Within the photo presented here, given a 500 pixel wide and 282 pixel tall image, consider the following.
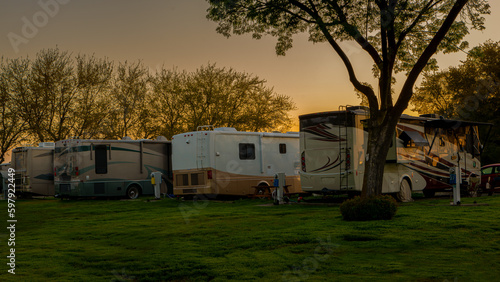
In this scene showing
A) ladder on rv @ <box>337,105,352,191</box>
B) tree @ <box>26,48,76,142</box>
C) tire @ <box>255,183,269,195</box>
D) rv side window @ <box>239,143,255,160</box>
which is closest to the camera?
ladder on rv @ <box>337,105,352,191</box>

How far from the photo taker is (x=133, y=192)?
2677 cm

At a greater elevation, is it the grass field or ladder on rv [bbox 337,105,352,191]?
ladder on rv [bbox 337,105,352,191]

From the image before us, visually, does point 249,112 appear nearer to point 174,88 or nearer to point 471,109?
point 174,88

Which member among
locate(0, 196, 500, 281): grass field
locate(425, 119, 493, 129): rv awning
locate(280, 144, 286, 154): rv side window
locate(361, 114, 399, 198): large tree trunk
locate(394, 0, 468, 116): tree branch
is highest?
locate(394, 0, 468, 116): tree branch

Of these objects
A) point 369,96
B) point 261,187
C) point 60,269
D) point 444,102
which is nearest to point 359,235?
point 60,269

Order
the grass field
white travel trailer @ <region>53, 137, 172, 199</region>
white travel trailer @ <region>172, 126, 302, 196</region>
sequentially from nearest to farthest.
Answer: the grass field → white travel trailer @ <region>172, 126, 302, 196</region> → white travel trailer @ <region>53, 137, 172, 199</region>

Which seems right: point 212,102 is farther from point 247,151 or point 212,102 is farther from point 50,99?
point 247,151

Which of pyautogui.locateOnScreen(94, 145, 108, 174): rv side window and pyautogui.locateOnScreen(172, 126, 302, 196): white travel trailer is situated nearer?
pyautogui.locateOnScreen(172, 126, 302, 196): white travel trailer

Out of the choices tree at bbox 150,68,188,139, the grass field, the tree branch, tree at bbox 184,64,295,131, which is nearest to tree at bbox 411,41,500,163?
tree at bbox 184,64,295,131

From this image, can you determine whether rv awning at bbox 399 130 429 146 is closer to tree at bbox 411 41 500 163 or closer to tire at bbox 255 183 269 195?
tire at bbox 255 183 269 195

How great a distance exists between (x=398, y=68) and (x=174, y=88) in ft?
89.7

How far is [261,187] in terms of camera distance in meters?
22.7

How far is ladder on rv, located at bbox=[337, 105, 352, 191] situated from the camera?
687 inches

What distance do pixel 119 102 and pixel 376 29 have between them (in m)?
26.9
